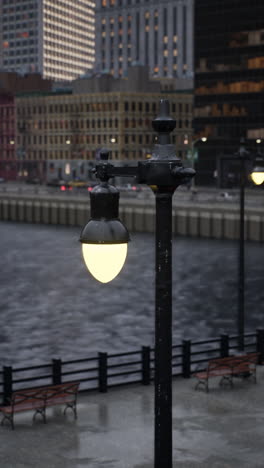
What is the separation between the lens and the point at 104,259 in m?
7.92

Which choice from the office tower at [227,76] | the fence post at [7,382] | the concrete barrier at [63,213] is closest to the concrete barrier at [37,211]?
the concrete barrier at [63,213]

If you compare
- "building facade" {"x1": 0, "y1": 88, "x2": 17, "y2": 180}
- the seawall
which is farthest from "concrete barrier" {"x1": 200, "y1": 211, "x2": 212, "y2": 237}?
"building facade" {"x1": 0, "y1": 88, "x2": 17, "y2": 180}

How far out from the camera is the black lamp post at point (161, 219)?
27.3 ft

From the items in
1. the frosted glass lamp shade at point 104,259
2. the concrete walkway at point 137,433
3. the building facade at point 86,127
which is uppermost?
the building facade at point 86,127

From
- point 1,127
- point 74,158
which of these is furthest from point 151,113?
point 1,127

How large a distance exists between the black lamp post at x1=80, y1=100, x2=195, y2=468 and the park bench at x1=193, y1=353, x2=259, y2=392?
1381 centimetres

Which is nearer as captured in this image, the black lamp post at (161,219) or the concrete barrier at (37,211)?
the black lamp post at (161,219)

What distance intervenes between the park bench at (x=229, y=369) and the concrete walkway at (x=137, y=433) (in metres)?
0.46

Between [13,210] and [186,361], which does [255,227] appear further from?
[186,361]

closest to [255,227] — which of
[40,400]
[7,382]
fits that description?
[7,382]

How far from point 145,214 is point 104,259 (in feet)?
297

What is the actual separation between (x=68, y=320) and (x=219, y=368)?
2677 cm

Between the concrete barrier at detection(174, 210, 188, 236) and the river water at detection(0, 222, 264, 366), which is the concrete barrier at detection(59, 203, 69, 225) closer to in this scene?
the concrete barrier at detection(174, 210, 188, 236)

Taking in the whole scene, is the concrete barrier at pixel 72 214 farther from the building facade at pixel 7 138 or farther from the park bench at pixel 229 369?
the park bench at pixel 229 369
